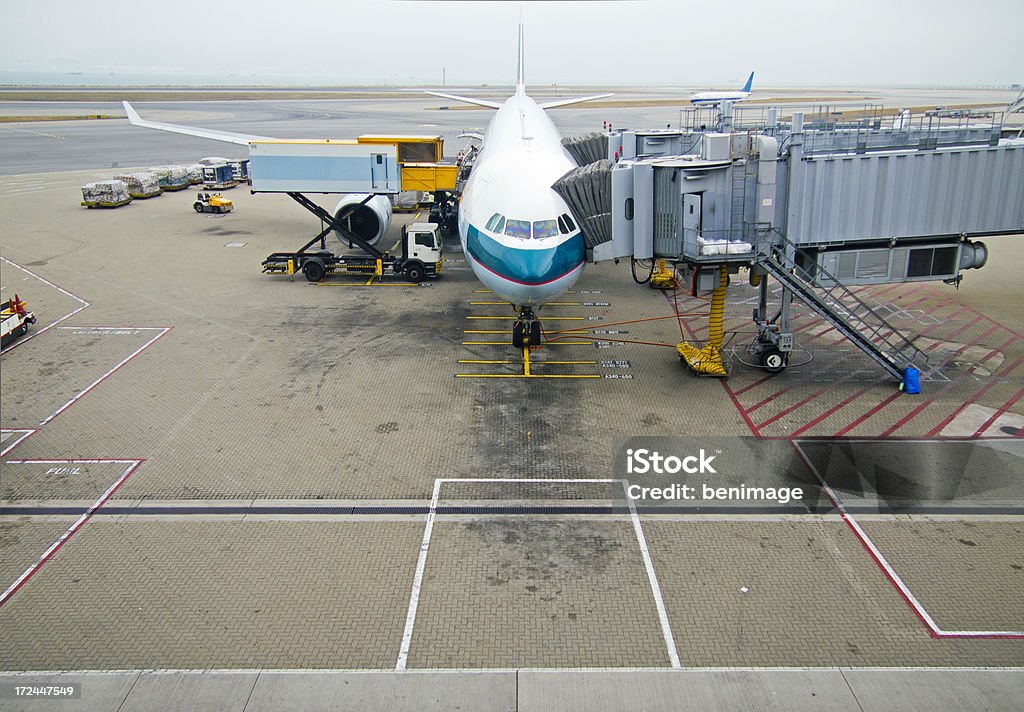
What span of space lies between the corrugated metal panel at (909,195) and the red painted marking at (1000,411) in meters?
5.29

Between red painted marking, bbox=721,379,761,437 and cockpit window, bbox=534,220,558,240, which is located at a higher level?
cockpit window, bbox=534,220,558,240

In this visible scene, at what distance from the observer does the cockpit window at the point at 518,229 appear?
77.3 feet

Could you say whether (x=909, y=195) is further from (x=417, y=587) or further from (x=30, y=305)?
(x=30, y=305)

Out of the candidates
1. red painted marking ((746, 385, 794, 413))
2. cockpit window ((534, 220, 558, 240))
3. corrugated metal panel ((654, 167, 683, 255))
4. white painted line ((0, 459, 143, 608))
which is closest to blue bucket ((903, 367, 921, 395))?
red painted marking ((746, 385, 794, 413))

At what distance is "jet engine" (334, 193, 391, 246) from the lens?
131 feet

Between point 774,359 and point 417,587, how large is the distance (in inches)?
621

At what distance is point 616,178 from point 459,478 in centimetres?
1091

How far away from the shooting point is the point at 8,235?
46656 mm

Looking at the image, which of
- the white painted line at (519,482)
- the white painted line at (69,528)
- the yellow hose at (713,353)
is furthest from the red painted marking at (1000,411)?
the white painted line at (69,528)

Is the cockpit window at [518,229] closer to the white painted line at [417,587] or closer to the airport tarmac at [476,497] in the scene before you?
the airport tarmac at [476,497]

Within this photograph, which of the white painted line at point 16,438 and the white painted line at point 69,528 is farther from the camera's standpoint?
the white painted line at point 16,438

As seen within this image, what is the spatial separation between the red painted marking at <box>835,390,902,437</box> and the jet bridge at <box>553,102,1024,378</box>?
107cm

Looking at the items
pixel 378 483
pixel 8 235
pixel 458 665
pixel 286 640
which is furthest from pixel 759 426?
pixel 8 235

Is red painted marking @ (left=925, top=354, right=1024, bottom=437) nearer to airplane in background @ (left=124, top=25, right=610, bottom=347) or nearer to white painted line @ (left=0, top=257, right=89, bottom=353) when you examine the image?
airplane in background @ (left=124, top=25, right=610, bottom=347)
